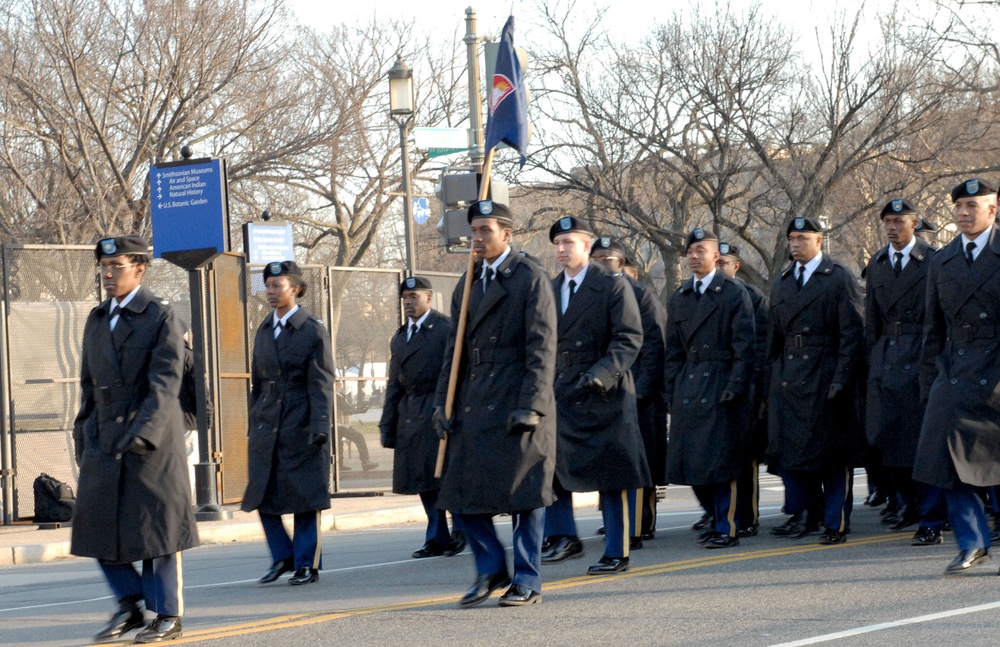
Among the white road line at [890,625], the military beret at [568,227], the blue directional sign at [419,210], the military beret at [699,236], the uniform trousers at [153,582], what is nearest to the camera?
the white road line at [890,625]

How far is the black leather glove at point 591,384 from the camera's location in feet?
28.9

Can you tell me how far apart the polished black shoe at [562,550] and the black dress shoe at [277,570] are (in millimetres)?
1672

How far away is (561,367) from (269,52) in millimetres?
19273

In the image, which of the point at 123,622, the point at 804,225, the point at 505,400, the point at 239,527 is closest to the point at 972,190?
the point at 804,225

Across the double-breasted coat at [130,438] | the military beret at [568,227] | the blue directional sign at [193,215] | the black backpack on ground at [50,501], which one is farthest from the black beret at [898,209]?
the black backpack on ground at [50,501]

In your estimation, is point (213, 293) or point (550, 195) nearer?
point (213, 293)

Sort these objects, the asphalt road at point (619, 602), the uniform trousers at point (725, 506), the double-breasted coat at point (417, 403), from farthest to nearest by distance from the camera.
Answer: the double-breasted coat at point (417, 403) → the uniform trousers at point (725, 506) → the asphalt road at point (619, 602)

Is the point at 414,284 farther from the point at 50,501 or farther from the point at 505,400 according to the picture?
the point at 50,501

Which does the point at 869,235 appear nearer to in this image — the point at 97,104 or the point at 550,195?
the point at 550,195

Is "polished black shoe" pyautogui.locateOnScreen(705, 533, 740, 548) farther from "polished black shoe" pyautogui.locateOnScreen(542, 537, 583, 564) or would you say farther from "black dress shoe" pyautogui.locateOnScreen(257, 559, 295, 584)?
"black dress shoe" pyautogui.locateOnScreen(257, 559, 295, 584)

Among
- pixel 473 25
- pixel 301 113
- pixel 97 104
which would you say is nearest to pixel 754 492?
pixel 473 25

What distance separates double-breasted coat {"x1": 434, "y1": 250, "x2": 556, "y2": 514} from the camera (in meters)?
7.70

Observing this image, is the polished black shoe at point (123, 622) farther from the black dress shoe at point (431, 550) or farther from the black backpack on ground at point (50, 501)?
the black backpack on ground at point (50, 501)

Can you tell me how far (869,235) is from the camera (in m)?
35.6
